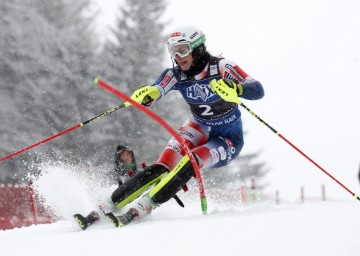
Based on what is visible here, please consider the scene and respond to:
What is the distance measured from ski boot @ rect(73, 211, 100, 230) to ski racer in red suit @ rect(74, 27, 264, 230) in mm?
307

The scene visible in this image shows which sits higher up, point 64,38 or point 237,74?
point 64,38

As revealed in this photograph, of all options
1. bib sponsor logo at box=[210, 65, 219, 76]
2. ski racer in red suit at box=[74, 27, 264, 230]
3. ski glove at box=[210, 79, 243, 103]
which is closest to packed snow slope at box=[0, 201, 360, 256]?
ski racer in red suit at box=[74, 27, 264, 230]

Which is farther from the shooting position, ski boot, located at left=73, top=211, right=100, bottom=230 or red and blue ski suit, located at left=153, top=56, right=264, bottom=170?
red and blue ski suit, located at left=153, top=56, right=264, bottom=170

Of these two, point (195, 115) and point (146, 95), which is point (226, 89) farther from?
point (146, 95)

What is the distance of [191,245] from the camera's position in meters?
2.91

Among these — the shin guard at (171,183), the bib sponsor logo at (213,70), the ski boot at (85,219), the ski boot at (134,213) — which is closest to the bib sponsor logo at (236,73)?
the bib sponsor logo at (213,70)

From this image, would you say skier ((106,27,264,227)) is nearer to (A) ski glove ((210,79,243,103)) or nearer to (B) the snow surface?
(A) ski glove ((210,79,243,103))

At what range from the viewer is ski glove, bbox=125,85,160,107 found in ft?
18.2

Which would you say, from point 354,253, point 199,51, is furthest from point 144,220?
point 354,253

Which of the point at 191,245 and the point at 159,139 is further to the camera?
the point at 159,139

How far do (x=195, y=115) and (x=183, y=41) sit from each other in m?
0.87

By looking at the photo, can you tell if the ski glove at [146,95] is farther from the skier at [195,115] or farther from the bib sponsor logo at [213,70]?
the bib sponsor logo at [213,70]

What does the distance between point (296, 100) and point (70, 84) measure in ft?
571

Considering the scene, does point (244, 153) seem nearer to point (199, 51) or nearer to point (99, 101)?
point (99, 101)
